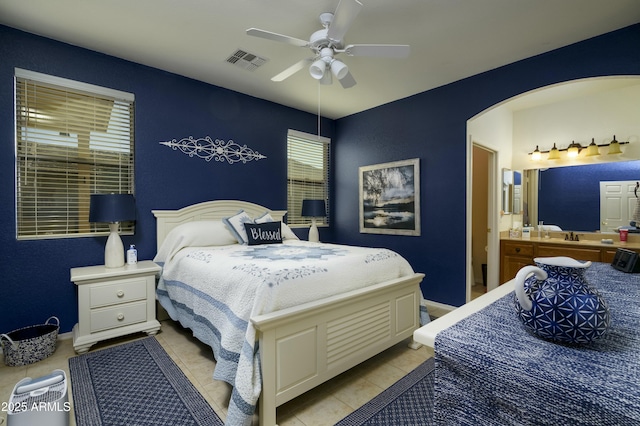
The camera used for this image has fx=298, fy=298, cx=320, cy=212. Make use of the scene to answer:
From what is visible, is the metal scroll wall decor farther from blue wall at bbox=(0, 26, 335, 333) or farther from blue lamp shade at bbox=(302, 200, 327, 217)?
blue lamp shade at bbox=(302, 200, 327, 217)

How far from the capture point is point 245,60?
3.16 m

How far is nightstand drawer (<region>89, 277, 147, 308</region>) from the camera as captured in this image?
101 inches

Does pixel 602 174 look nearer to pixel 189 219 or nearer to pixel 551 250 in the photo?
pixel 551 250

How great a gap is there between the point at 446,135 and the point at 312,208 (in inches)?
80.0

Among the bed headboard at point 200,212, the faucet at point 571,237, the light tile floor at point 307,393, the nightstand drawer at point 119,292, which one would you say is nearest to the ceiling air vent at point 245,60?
the bed headboard at point 200,212

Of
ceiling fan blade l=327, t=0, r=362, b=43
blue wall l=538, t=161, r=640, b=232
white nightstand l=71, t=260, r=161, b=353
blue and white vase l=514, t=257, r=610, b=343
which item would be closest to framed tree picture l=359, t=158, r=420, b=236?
blue wall l=538, t=161, r=640, b=232

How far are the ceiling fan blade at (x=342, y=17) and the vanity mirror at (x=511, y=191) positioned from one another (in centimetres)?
337

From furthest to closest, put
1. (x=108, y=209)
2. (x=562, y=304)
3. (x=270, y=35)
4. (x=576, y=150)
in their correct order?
(x=576, y=150) → (x=108, y=209) → (x=270, y=35) → (x=562, y=304)

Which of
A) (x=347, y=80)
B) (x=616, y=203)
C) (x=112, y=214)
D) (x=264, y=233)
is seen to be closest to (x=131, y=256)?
(x=112, y=214)

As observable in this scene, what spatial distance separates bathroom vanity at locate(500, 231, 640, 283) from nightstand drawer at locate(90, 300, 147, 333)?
14.3ft

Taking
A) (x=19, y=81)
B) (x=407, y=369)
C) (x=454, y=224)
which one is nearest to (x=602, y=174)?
(x=454, y=224)

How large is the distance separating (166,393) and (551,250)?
4264 millimetres

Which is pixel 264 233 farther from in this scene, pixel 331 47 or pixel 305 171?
pixel 331 47

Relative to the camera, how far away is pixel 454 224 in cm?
367
